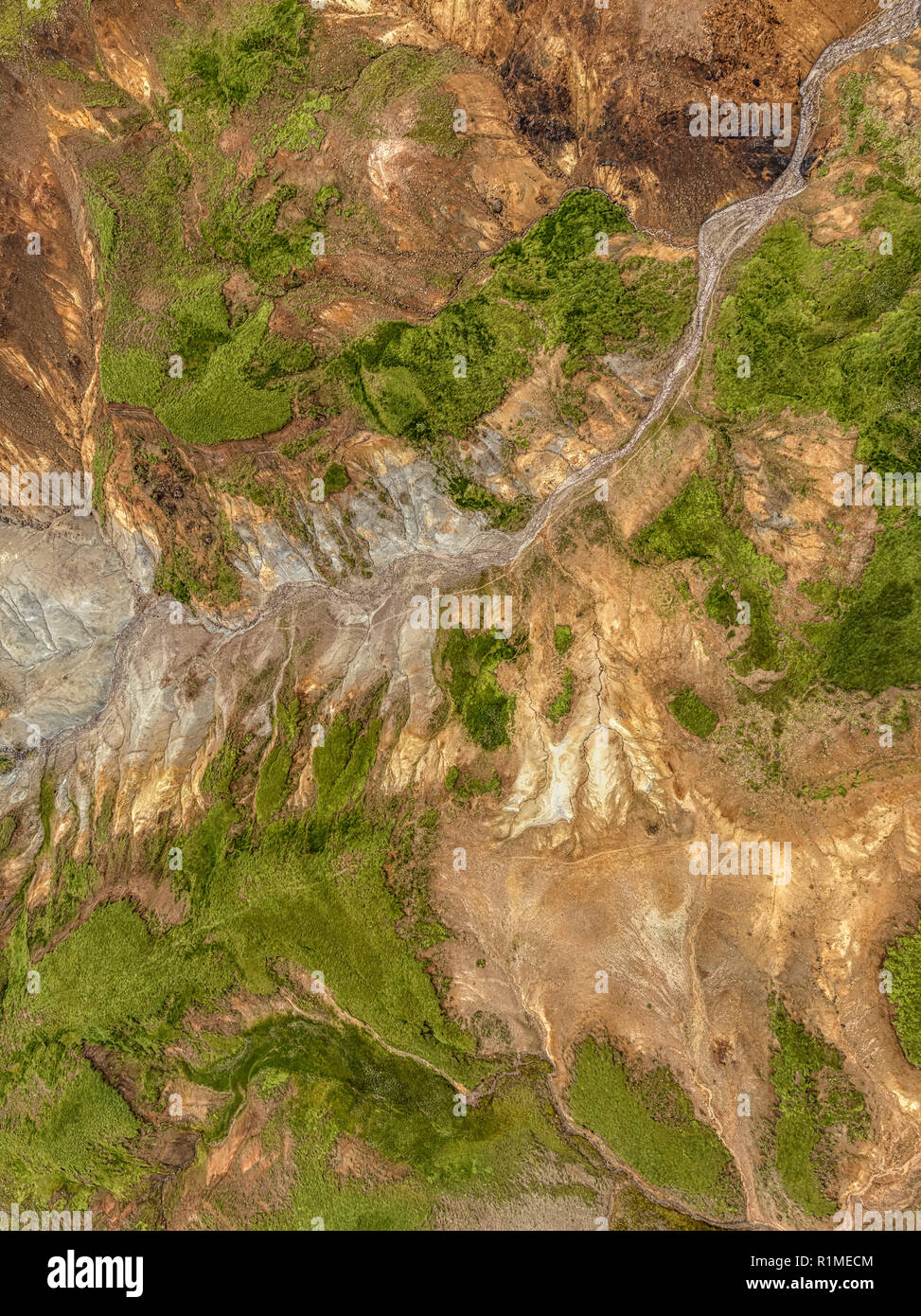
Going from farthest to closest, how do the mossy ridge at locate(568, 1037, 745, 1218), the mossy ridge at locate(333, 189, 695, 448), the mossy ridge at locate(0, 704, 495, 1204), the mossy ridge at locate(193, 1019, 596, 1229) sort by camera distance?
the mossy ridge at locate(0, 704, 495, 1204) < the mossy ridge at locate(193, 1019, 596, 1229) < the mossy ridge at locate(333, 189, 695, 448) < the mossy ridge at locate(568, 1037, 745, 1218)

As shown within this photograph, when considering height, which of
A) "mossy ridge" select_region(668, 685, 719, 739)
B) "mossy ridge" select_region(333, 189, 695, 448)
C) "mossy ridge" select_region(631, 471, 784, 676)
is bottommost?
"mossy ridge" select_region(668, 685, 719, 739)

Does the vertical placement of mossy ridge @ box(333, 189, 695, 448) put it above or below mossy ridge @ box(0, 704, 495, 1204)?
above

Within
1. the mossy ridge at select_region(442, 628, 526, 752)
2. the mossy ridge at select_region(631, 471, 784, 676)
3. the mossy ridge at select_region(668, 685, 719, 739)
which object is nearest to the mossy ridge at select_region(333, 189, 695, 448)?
the mossy ridge at select_region(631, 471, 784, 676)

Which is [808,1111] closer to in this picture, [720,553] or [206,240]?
[720,553]

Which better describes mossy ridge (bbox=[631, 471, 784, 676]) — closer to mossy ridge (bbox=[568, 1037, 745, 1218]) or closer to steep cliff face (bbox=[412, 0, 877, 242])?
steep cliff face (bbox=[412, 0, 877, 242])

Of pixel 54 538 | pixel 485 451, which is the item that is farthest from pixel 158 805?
pixel 485 451

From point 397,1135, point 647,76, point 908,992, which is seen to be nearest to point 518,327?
point 647,76

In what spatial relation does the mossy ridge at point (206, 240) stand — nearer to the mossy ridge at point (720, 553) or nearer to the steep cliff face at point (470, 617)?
the steep cliff face at point (470, 617)
